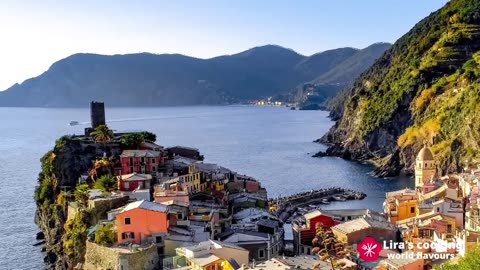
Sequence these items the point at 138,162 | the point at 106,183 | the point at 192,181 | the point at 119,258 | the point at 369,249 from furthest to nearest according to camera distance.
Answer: the point at 138,162 → the point at 192,181 → the point at 106,183 → the point at 369,249 → the point at 119,258

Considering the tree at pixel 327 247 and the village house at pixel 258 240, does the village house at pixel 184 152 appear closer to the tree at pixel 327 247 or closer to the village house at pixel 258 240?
the village house at pixel 258 240

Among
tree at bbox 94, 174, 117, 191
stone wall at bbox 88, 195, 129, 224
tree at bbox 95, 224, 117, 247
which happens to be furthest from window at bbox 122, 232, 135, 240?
tree at bbox 94, 174, 117, 191

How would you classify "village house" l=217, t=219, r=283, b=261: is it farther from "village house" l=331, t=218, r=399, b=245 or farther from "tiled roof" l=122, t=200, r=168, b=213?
"tiled roof" l=122, t=200, r=168, b=213

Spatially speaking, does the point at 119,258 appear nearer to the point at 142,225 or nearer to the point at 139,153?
the point at 142,225

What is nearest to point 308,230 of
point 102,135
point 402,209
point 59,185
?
point 402,209

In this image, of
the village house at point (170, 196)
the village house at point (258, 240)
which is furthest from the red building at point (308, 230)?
the village house at point (170, 196)

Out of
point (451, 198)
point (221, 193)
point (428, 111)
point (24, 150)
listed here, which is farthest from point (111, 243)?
point (24, 150)
